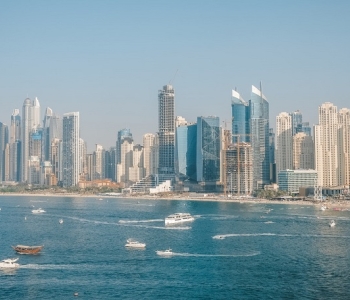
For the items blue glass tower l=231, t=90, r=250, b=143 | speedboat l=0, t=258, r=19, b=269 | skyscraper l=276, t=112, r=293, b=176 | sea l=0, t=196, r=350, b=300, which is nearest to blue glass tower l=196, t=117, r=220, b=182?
blue glass tower l=231, t=90, r=250, b=143

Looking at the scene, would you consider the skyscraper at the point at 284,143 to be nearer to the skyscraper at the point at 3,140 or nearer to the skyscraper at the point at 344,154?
the skyscraper at the point at 344,154

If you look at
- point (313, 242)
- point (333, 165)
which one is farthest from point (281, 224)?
point (333, 165)

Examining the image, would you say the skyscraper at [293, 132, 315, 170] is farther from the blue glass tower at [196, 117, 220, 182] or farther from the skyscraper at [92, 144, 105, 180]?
the skyscraper at [92, 144, 105, 180]

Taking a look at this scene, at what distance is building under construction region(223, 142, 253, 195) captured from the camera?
82.0m

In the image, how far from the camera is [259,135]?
293 ft

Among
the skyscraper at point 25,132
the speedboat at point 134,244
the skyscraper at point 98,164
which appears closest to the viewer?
the speedboat at point 134,244

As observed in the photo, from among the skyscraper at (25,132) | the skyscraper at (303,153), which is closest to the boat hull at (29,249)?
the skyscraper at (303,153)

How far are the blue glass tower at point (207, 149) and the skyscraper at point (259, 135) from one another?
6001mm

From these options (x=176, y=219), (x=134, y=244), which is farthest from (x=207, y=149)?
(x=134, y=244)

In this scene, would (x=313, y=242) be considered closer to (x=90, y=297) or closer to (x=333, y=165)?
(x=90, y=297)

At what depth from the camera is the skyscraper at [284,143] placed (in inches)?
3433

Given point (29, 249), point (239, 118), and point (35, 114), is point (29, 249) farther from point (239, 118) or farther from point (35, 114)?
point (35, 114)

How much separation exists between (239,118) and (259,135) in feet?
15.7

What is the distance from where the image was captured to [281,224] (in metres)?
38.5
